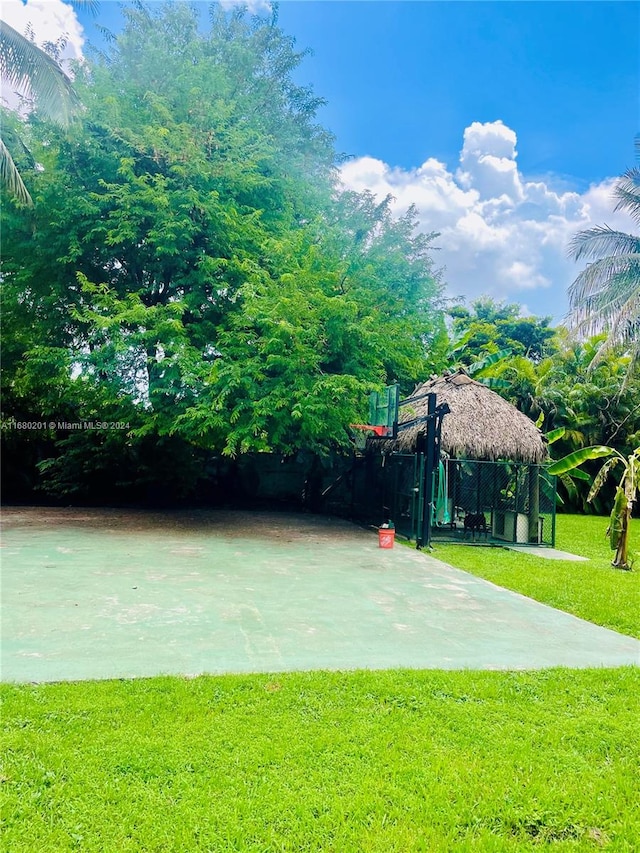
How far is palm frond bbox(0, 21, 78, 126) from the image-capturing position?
8688 mm

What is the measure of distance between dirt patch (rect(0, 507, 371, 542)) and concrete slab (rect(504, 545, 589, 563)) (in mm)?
2849

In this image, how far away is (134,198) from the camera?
412 inches

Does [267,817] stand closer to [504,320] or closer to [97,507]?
[97,507]

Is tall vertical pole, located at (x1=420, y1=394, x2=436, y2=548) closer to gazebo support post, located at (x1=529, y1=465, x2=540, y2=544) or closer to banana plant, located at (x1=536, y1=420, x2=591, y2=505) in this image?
gazebo support post, located at (x1=529, y1=465, x2=540, y2=544)

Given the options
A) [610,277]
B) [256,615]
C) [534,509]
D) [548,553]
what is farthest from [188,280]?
[610,277]

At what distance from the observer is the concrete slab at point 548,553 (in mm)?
9258

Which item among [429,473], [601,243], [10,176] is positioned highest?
[601,243]

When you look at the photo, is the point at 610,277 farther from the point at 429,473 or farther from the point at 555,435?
the point at 429,473

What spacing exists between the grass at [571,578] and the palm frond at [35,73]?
9622 millimetres

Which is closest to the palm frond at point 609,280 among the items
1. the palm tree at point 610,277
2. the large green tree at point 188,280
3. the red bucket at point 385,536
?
the palm tree at point 610,277

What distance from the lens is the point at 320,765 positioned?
8.53 feet

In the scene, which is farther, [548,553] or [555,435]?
[555,435]

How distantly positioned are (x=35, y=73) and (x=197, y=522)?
8435 mm

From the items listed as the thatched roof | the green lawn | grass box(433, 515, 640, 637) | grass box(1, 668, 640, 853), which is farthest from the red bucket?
grass box(1, 668, 640, 853)
